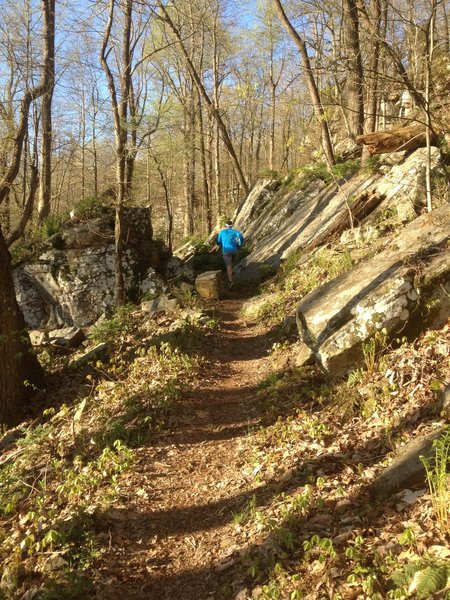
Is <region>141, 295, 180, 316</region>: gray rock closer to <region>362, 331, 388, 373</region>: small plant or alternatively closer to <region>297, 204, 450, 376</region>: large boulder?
<region>297, 204, 450, 376</region>: large boulder

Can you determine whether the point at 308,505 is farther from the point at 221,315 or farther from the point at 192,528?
the point at 221,315

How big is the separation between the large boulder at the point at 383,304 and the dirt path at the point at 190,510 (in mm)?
1464

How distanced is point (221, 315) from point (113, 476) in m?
6.24

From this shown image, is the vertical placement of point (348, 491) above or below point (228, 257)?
below

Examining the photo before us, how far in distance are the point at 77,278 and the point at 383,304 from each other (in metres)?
9.53

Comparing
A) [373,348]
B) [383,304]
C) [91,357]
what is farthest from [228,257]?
[373,348]

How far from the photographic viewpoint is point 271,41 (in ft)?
94.0

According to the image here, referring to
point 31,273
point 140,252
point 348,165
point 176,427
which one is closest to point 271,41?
point 348,165

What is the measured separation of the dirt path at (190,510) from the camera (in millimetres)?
3666

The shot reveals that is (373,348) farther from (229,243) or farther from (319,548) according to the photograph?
(229,243)

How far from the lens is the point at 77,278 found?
41.9ft

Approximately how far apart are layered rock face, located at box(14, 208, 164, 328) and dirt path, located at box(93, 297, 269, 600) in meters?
6.58

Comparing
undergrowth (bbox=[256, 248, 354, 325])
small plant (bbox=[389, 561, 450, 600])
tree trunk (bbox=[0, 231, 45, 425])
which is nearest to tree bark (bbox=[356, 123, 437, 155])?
undergrowth (bbox=[256, 248, 354, 325])

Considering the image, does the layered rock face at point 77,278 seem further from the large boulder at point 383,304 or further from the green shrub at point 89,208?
the large boulder at point 383,304
